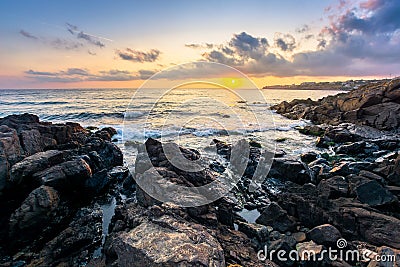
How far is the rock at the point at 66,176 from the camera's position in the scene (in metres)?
Answer: 7.72

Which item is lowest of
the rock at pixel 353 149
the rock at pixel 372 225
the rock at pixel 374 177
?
the rock at pixel 353 149

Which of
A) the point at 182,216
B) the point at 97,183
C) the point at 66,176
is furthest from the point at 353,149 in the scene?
the point at 66,176

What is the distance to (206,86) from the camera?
6.04 meters

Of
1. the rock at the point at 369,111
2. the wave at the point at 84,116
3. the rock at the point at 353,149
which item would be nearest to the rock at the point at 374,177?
the rock at the point at 353,149

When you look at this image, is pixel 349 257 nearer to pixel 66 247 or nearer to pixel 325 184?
pixel 325 184

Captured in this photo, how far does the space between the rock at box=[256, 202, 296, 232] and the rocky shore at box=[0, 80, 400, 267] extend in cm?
3

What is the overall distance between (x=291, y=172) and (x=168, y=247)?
724cm

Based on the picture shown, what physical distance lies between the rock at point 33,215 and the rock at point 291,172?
8329 mm

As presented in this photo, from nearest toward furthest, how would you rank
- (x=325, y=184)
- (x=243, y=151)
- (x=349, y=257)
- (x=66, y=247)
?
(x=349, y=257) → (x=66, y=247) → (x=325, y=184) → (x=243, y=151)

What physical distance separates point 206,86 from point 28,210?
6.07 m

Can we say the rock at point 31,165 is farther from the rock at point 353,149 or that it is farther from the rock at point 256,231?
the rock at point 353,149

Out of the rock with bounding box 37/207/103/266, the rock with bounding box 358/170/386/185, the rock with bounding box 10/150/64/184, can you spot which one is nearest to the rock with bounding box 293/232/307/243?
the rock with bounding box 358/170/386/185

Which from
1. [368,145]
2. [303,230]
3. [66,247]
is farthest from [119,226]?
[368,145]

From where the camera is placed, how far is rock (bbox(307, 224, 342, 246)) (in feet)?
17.1
